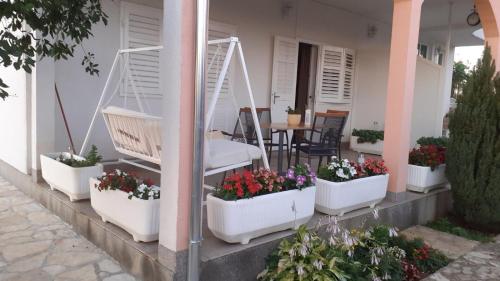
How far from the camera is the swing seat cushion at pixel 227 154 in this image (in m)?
2.94

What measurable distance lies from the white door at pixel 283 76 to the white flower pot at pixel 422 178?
2881 mm

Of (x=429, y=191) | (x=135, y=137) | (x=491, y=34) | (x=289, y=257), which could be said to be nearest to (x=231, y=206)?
(x=289, y=257)

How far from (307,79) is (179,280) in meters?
5.82

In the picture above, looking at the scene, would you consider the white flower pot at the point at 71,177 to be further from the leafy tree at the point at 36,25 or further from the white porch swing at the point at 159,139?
the leafy tree at the point at 36,25

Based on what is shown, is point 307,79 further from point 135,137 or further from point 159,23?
point 135,137

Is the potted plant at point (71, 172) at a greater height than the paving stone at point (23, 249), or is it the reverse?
the potted plant at point (71, 172)

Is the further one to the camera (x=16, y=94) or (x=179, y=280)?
(x=16, y=94)

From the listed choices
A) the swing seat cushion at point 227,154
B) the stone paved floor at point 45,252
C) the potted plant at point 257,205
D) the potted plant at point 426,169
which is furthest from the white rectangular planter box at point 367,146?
the stone paved floor at point 45,252

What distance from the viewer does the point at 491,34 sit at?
5.03 meters

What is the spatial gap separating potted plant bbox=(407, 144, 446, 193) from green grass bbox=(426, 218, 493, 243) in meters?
0.38

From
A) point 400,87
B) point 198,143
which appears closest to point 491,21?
point 400,87

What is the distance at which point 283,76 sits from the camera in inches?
266

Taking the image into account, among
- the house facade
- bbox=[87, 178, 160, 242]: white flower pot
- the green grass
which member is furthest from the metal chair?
bbox=[87, 178, 160, 242]: white flower pot

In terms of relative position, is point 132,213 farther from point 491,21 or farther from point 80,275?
point 491,21
